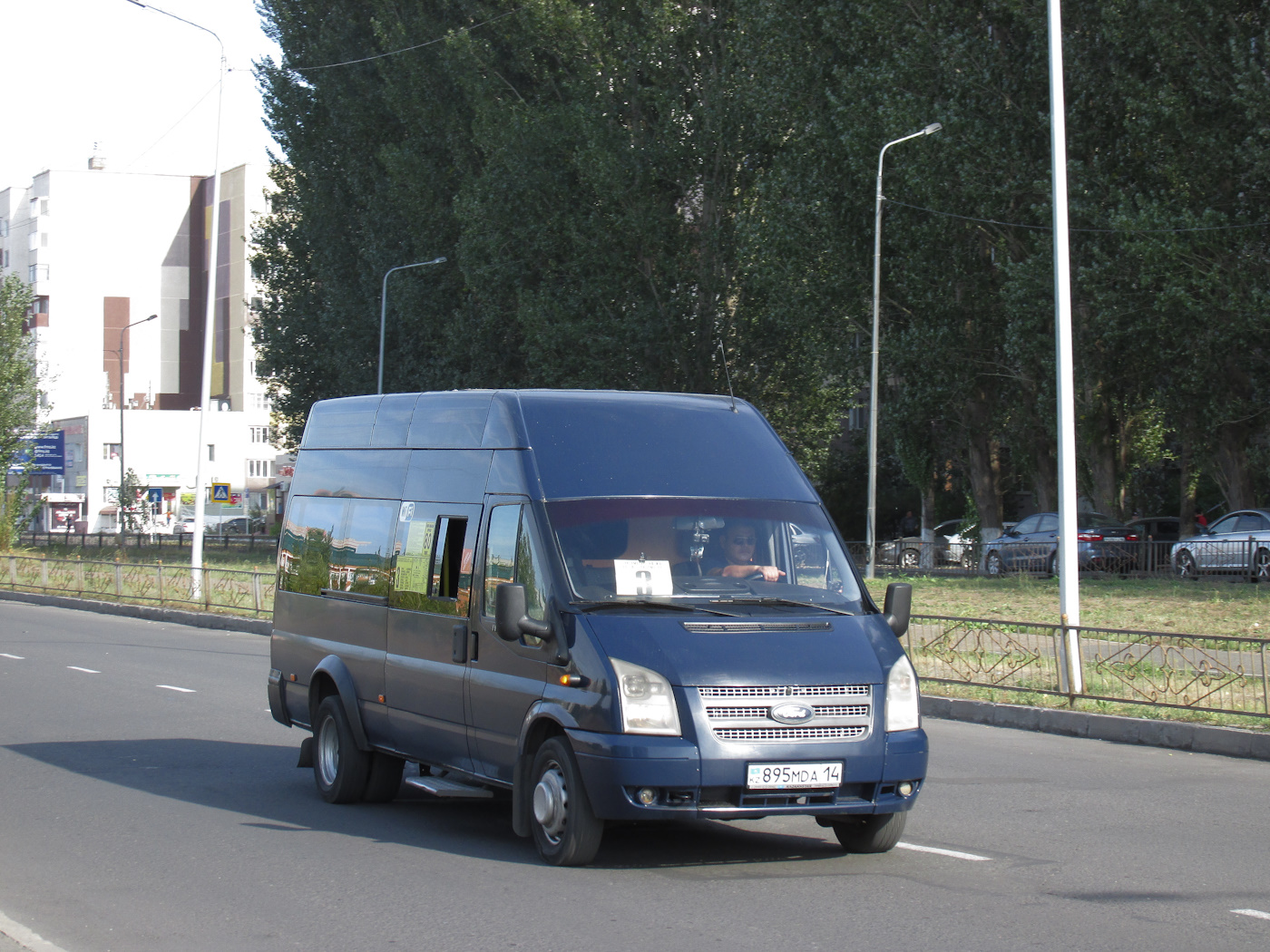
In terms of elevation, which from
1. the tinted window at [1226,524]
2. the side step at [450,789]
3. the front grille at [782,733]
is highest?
the tinted window at [1226,524]

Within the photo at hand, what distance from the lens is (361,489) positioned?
9.14 m

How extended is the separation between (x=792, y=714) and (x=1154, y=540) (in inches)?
1072

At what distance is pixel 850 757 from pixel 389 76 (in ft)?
131

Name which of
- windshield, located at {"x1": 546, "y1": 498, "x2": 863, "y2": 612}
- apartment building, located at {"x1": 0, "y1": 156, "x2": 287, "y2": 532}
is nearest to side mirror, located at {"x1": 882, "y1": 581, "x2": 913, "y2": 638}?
windshield, located at {"x1": 546, "y1": 498, "x2": 863, "y2": 612}

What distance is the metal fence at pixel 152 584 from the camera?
24406 mm

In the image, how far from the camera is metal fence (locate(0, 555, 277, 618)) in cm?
2441

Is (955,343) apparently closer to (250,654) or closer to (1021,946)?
(250,654)

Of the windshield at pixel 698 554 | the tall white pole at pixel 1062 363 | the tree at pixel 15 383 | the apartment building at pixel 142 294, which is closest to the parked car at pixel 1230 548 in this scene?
the tall white pole at pixel 1062 363

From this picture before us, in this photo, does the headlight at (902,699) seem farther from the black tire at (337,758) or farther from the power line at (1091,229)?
the power line at (1091,229)

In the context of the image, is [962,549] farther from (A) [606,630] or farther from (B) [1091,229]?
(A) [606,630]

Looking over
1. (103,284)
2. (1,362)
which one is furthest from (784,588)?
(103,284)

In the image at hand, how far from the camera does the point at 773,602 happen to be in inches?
278

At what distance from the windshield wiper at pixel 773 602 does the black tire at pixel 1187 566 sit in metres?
24.7

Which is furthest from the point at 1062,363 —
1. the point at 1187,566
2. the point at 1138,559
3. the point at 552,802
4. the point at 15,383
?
the point at 15,383
